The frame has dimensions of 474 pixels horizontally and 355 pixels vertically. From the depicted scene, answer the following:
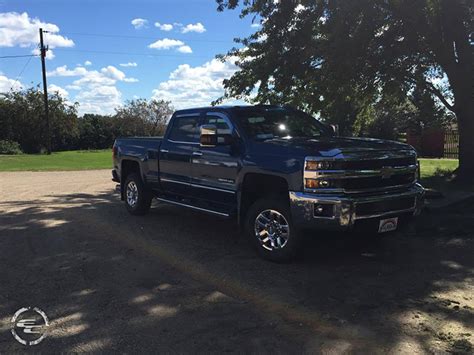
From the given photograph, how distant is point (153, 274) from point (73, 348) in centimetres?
182

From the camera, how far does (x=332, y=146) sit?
18.2 ft

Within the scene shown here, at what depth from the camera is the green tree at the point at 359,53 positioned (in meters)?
9.77

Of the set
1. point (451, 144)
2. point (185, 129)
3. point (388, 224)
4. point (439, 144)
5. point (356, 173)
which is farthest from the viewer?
point (439, 144)

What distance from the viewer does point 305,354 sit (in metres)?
3.54

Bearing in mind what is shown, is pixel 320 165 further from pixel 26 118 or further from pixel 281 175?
pixel 26 118

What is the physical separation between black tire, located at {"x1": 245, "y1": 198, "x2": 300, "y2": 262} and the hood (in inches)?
27.3

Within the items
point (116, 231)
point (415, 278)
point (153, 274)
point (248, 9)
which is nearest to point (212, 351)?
point (153, 274)

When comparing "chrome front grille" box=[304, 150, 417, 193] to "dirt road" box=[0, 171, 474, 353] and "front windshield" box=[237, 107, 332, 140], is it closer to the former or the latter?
"dirt road" box=[0, 171, 474, 353]

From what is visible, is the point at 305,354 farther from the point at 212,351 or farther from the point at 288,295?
the point at 288,295

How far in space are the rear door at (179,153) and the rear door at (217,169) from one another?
20cm

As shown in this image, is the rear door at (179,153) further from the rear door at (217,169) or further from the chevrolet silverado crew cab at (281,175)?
the rear door at (217,169)

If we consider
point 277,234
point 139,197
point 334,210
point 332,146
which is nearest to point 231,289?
point 277,234

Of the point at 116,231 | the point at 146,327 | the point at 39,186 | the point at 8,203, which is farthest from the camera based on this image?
the point at 39,186

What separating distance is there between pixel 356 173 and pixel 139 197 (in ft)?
15.3
